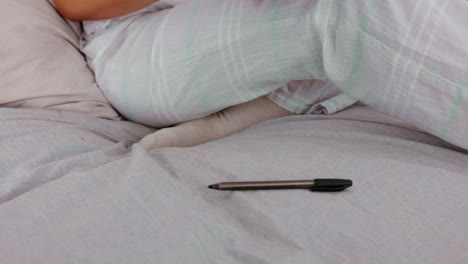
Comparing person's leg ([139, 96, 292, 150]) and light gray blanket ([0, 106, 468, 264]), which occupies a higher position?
light gray blanket ([0, 106, 468, 264])

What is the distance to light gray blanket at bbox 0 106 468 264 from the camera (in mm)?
390

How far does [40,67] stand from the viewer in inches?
28.5

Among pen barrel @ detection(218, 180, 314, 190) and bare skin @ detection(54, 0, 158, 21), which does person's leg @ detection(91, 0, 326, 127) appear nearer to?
bare skin @ detection(54, 0, 158, 21)

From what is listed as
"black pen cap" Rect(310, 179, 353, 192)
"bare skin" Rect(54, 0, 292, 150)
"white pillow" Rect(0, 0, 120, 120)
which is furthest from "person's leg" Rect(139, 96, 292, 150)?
"black pen cap" Rect(310, 179, 353, 192)

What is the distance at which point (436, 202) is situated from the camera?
0.46 meters

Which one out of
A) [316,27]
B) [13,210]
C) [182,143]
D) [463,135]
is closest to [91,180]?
[13,210]

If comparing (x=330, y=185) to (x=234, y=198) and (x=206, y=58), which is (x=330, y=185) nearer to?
(x=234, y=198)

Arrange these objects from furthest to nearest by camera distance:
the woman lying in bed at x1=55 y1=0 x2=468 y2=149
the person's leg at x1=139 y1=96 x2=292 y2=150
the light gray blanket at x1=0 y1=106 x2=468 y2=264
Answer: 1. the person's leg at x1=139 y1=96 x2=292 y2=150
2. the woman lying in bed at x1=55 y1=0 x2=468 y2=149
3. the light gray blanket at x1=0 y1=106 x2=468 y2=264

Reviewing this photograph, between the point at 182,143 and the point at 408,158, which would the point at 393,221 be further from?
→ the point at 182,143

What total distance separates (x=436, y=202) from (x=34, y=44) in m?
0.64

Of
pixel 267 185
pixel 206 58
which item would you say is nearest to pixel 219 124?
pixel 206 58

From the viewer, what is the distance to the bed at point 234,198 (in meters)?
0.39

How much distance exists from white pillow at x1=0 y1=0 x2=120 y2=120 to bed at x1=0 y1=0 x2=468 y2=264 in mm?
62

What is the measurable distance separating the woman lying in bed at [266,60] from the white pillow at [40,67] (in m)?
0.03
